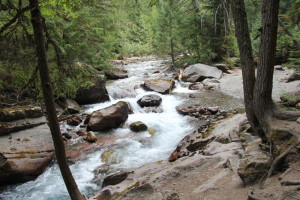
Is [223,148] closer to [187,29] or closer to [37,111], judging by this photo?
[37,111]

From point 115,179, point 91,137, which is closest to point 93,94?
point 91,137

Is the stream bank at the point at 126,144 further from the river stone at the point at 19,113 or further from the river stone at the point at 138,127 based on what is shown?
the river stone at the point at 19,113

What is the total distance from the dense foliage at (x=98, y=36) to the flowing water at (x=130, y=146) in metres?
2.67

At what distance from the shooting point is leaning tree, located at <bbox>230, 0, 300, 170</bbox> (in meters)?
4.38

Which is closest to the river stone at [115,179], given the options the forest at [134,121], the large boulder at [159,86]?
the forest at [134,121]

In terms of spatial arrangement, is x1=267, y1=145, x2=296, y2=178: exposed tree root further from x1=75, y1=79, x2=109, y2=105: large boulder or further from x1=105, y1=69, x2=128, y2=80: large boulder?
x1=105, y1=69, x2=128, y2=80: large boulder

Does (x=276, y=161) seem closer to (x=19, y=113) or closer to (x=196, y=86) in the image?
(x=19, y=113)

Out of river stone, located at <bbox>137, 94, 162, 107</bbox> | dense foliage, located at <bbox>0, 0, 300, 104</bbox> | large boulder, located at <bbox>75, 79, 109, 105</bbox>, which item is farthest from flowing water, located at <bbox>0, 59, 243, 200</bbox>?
dense foliage, located at <bbox>0, 0, 300, 104</bbox>

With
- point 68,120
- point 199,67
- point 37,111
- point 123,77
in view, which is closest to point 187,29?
point 199,67

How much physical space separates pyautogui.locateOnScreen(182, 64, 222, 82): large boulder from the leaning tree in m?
12.9

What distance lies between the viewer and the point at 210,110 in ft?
37.9

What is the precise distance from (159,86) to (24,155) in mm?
10403

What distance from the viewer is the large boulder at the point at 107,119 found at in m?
10.2

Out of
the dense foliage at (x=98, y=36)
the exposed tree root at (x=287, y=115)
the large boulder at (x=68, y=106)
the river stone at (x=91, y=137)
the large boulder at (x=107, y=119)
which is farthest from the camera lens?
the large boulder at (x=68, y=106)
